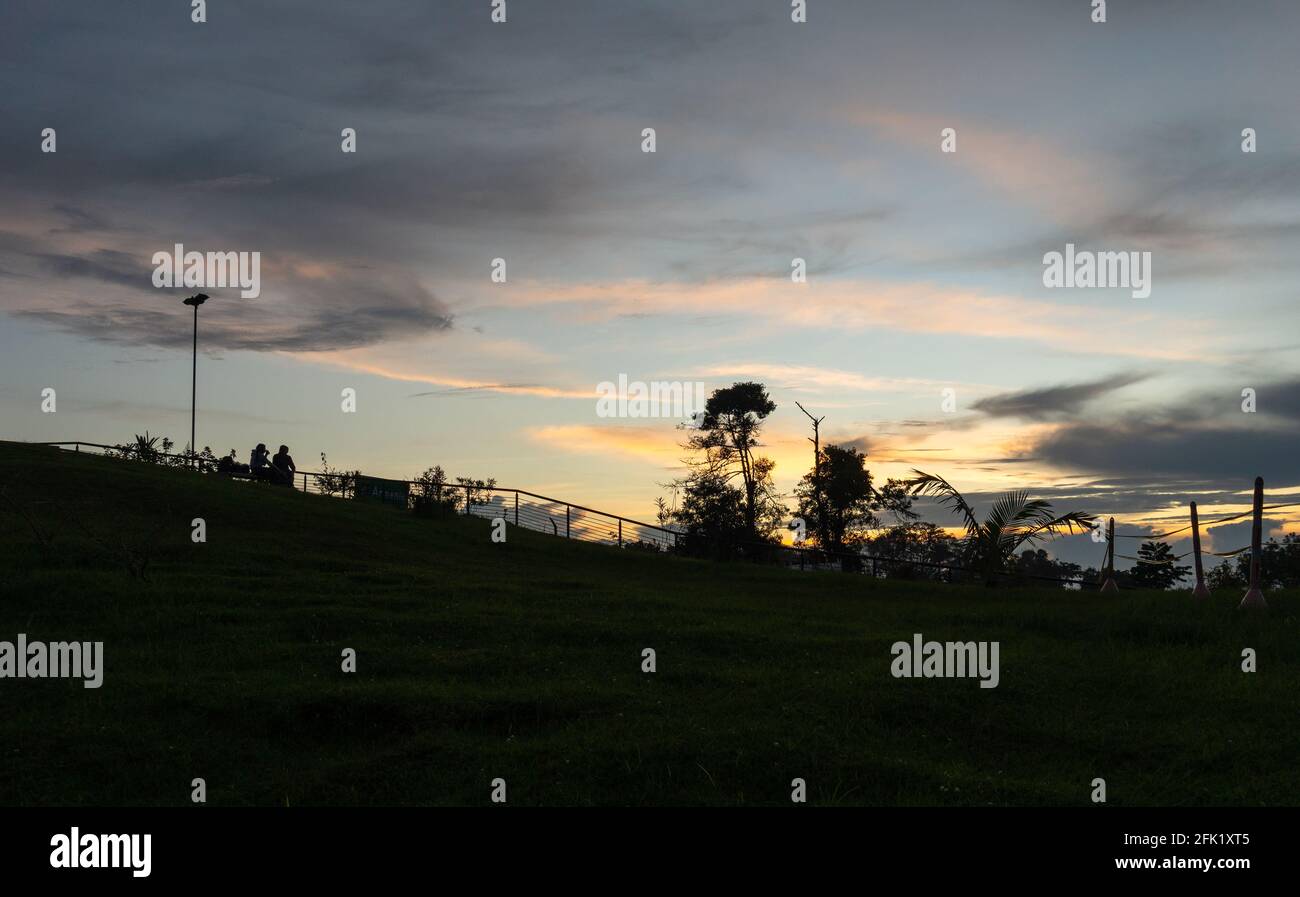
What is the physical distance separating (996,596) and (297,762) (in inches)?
862

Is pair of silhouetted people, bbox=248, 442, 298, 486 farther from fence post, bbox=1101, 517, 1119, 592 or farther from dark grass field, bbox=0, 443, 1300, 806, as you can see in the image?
fence post, bbox=1101, 517, 1119, 592

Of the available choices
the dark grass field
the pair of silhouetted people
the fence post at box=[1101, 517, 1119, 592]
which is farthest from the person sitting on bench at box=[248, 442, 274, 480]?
the fence post at box=[1101, 517, 1119, 592]

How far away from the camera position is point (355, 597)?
70.3 feet

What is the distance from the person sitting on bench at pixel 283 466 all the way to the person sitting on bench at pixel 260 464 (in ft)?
0.97

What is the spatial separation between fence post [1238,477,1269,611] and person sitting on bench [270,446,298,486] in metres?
36.1

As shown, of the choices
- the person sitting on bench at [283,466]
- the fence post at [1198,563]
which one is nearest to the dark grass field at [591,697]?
the fence post at [1198,563]

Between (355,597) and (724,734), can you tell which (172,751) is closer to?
(724,734)

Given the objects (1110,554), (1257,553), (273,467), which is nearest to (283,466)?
(273,467)

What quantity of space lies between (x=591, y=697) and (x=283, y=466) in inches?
1359

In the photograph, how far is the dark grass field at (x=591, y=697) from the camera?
11164 millimetres

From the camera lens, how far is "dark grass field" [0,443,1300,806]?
36.6 ft

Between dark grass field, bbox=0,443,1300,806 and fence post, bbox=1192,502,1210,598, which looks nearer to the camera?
dark grass field, bbox=0,443,1300,806
